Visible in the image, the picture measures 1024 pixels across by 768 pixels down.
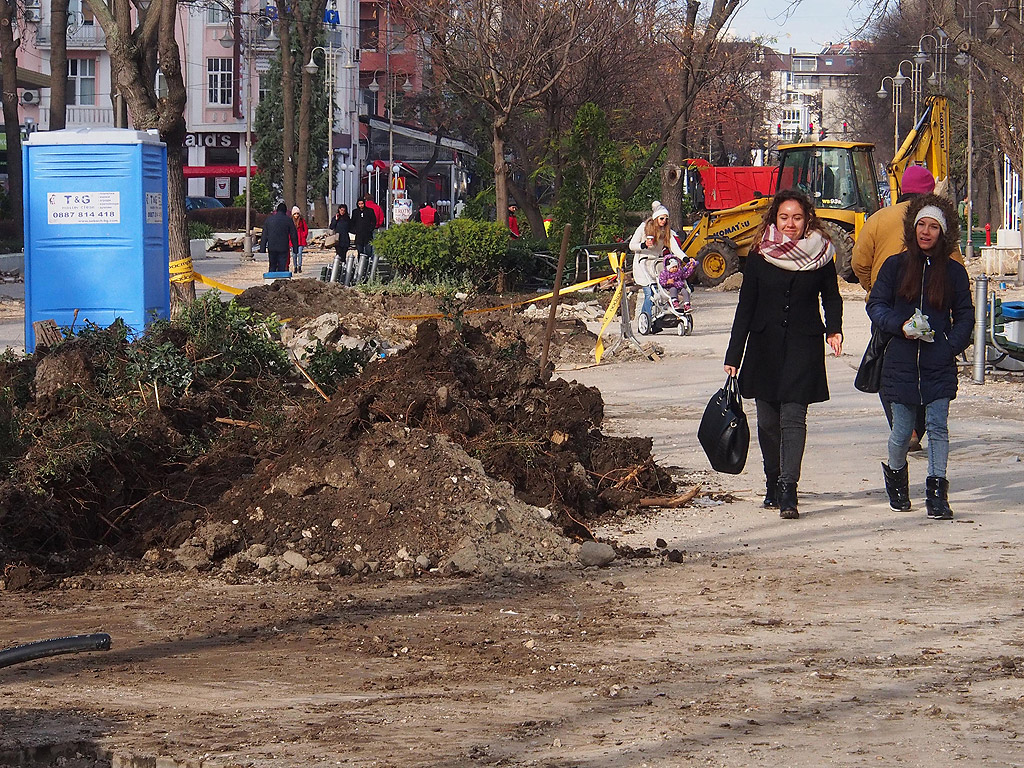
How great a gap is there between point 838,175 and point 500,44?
24.2 feet

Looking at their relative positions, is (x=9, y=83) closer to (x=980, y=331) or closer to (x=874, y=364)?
(x=980, y=331)

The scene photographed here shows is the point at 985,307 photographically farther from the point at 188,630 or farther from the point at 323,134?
the point at 323,134

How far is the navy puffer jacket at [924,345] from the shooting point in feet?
25.8

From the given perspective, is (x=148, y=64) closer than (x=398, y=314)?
Yes

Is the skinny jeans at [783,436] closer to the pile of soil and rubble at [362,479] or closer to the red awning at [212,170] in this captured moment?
the pile of soil and rubble at [362,479]

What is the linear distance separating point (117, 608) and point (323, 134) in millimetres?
67663

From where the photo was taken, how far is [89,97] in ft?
244

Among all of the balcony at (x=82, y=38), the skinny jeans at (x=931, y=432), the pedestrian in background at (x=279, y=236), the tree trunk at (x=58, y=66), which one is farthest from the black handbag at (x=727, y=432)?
the balcony at (x=82, y=38)

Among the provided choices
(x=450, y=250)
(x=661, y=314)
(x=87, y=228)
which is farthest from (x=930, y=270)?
(x=450, y=250)

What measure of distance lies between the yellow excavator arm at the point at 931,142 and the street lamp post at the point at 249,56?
19.8m

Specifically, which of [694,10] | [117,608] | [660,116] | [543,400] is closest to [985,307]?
[543,400]

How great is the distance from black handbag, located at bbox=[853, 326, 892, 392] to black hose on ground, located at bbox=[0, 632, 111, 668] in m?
4.59

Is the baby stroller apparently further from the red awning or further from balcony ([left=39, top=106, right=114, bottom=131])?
balcony ([left=39, top=106, right=114, bottom=131])

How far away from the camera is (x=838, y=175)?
29.6m
